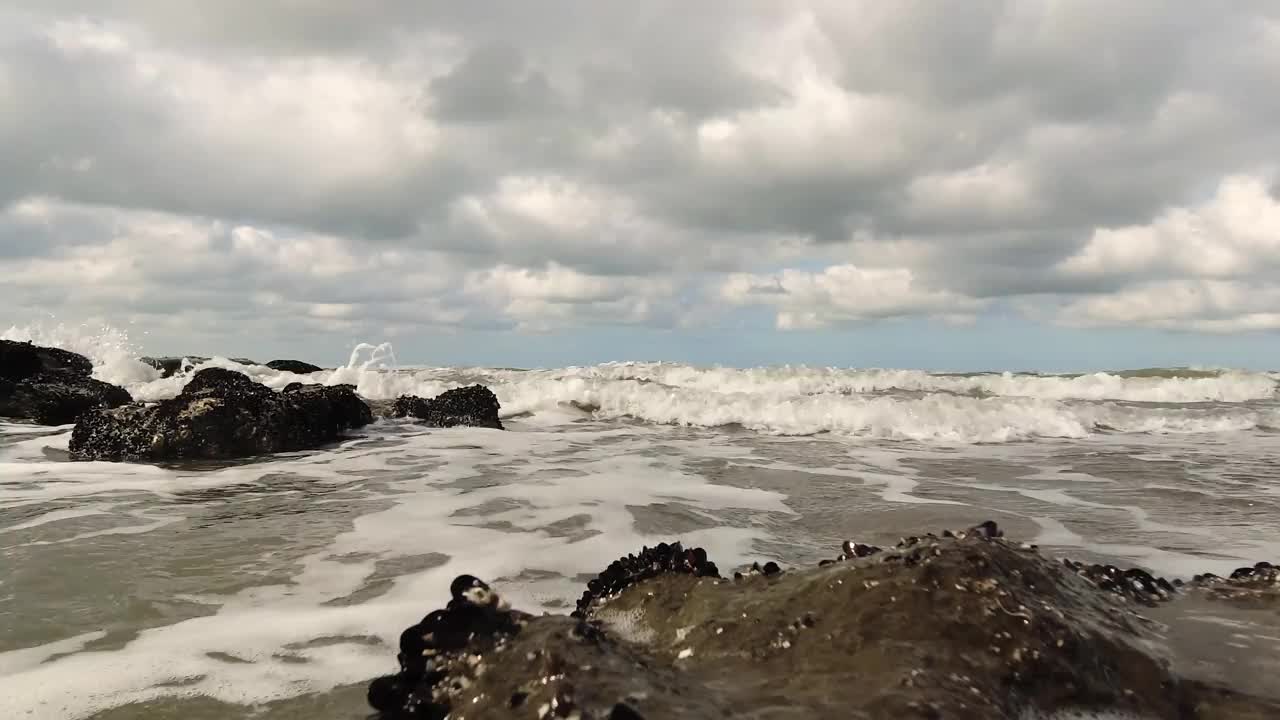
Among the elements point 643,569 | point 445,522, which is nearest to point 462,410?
point 445,522

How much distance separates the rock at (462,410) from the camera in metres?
11.1

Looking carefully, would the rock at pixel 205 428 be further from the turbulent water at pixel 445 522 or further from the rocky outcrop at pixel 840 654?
the rocky outcrop at pixel 840 654

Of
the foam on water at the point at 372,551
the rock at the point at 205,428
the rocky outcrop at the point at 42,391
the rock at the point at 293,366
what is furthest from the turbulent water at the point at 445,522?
the rock at the point at 293,366

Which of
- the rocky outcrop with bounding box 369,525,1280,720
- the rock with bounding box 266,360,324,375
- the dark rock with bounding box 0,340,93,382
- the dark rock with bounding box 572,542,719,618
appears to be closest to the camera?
the rocky outcrop with bounding box 369,525,1280,720

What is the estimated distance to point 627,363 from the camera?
27844mm

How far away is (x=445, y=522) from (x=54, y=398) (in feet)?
31.0

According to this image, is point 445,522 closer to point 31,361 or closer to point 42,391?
point 42,391

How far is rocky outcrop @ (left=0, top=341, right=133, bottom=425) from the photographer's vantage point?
36.1ft

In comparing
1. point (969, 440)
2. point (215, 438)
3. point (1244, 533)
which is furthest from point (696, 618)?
point (969, 440)

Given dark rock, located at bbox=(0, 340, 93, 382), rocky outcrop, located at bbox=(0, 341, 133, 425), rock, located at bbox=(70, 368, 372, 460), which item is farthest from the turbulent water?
dark rock, located at bbox=(0, 340, 93, 382)

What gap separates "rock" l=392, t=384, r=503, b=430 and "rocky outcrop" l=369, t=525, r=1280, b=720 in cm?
877

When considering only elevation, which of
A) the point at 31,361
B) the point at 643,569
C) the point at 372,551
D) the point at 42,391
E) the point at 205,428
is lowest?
the point at 372,551

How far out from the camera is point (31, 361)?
42.8 feet

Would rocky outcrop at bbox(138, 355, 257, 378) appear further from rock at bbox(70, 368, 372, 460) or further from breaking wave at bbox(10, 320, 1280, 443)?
rock at bbox(70, 368, 372, 460)
